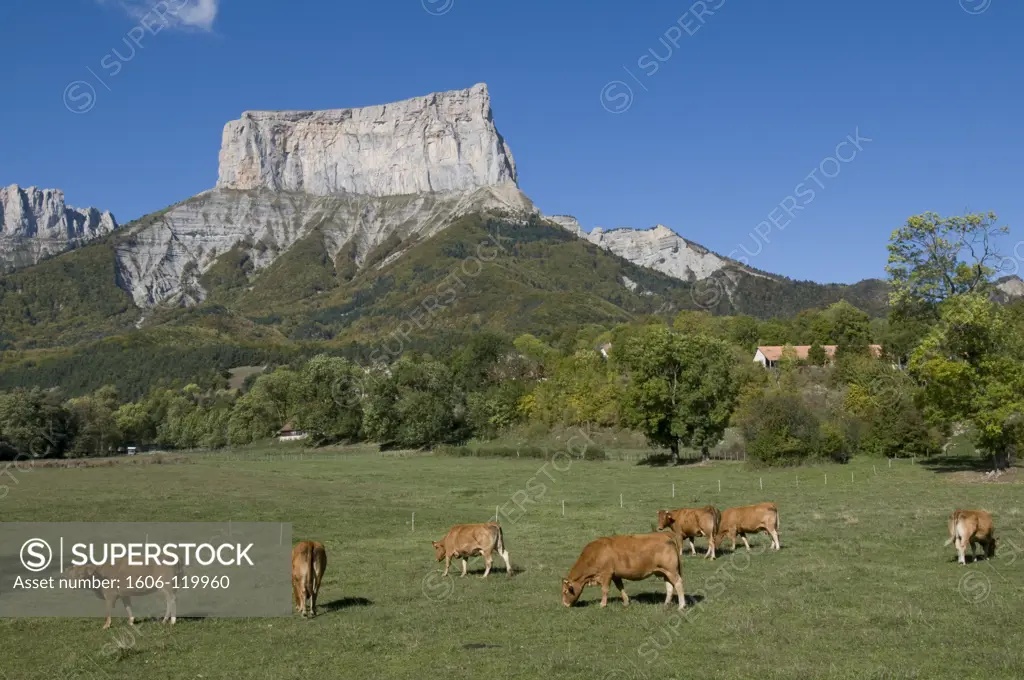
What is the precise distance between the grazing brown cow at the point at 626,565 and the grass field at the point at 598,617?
0.44 meters

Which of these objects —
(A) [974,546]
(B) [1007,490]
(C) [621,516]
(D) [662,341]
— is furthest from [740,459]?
(A) [974,546]

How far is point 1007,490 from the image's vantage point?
36.5 meters

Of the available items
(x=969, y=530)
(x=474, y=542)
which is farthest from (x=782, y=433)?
(x=474, y=542)

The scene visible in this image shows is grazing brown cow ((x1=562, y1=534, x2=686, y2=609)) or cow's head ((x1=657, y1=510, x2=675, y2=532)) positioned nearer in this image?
grazing brown cow ((x1=562, y1=534, x2=686, y2=609))

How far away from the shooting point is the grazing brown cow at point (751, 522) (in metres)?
23.0

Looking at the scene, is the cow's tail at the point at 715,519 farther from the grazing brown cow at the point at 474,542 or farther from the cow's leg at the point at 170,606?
the cow's leg at the point at 170,606

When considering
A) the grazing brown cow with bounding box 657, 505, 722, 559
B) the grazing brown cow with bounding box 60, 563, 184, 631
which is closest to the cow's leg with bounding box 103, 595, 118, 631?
the grazing brown cow with bounding box 60, 563, 184, 631

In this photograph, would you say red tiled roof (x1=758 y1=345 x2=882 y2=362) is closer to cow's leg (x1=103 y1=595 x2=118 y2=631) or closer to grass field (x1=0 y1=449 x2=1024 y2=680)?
grass field (x1=0 y1=449 x2=1024 y2=680)

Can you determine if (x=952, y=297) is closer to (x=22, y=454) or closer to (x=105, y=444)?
(x=22, y=454)

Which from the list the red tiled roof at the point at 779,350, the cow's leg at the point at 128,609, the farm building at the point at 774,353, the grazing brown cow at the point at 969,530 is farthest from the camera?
the red tiled roof at the point at 779,350

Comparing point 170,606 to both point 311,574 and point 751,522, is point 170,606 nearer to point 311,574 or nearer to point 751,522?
point 311,574

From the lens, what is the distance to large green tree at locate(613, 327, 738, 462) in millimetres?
65750

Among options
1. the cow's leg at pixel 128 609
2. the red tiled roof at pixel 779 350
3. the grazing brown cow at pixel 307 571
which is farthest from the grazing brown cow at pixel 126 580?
the red tiled roof at pixel 779 350

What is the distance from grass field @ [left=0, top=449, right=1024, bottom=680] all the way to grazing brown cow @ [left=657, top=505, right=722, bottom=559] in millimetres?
788
